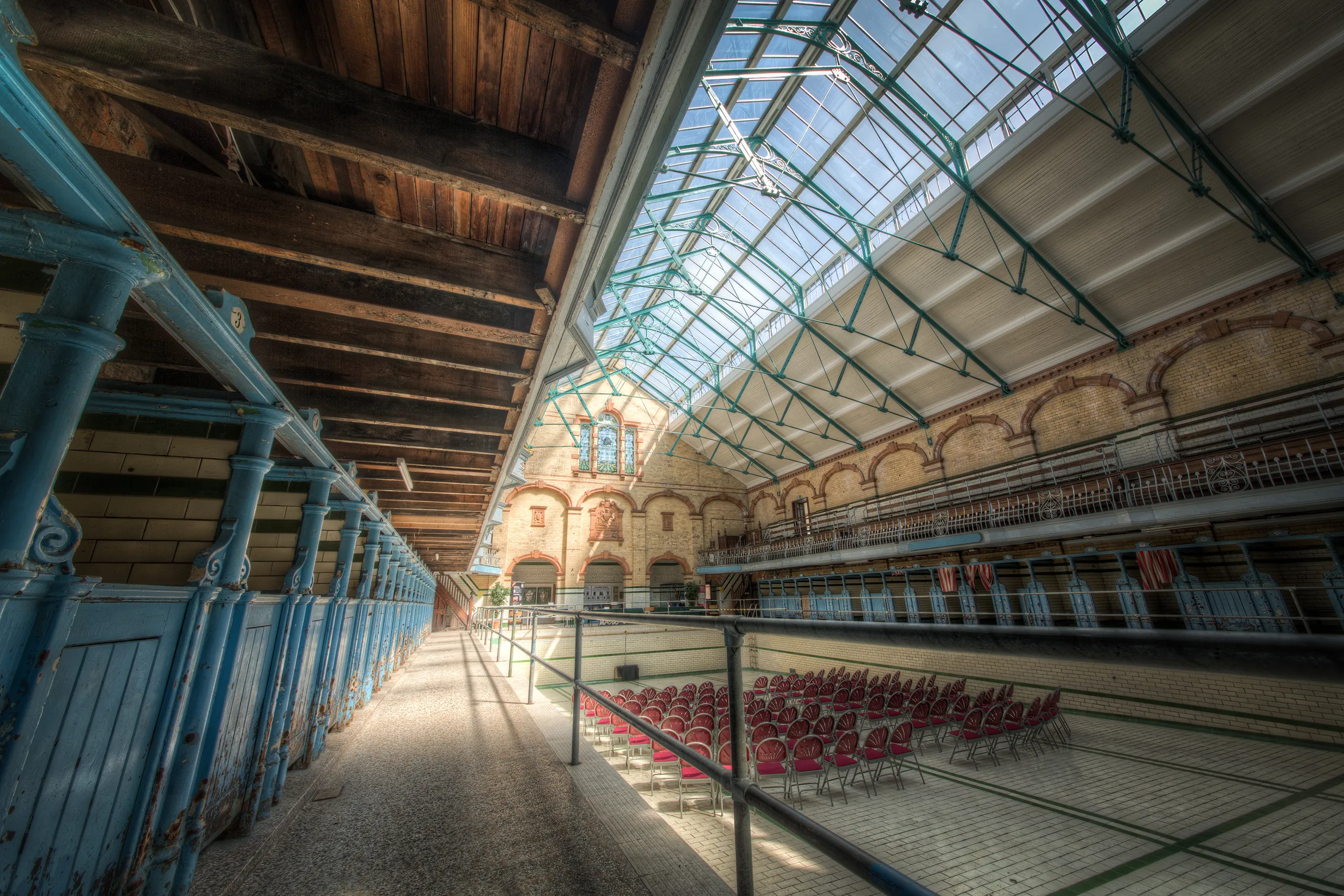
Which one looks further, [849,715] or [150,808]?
[849,715]

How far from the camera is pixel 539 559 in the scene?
19.9m

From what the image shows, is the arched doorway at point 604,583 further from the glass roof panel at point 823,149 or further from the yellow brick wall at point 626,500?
the glass roof panel at point 823,149

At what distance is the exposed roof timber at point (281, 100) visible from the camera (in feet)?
4.85

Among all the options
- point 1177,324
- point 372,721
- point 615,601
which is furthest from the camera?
point 615,601

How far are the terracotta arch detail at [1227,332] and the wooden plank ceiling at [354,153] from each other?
1309cm

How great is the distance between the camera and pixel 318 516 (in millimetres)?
3117

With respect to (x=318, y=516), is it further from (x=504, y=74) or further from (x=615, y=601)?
(x=615, y=601)

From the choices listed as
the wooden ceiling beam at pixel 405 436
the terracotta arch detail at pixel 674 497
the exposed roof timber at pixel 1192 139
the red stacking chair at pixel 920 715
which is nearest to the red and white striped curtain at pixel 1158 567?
the red stacking chair at pixel 920 715

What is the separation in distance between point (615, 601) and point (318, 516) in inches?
721

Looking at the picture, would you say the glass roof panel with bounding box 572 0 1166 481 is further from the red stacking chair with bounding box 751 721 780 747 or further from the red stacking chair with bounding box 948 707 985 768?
the red stacking chair with bounding box 948 707 985 768

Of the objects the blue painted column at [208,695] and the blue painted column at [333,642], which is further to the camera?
the blue painted column at [333,642]

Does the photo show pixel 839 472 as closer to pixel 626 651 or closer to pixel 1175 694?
pixel 626 651

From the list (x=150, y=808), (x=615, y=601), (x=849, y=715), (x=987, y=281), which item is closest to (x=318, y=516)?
(x=150, y=808)

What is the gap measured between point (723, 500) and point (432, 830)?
70.9 ft
